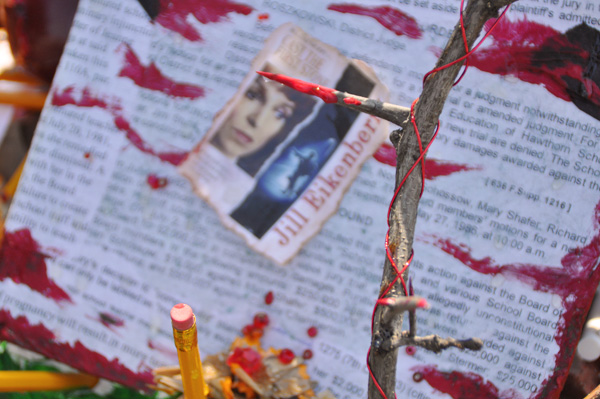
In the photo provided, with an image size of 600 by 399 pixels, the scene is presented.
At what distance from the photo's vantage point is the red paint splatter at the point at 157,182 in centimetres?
78

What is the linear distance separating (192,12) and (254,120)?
0.20 metres

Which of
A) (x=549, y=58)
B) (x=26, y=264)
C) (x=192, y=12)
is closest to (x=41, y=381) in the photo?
(x=26, y=264)

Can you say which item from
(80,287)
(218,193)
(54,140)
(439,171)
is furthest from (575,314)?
(54,140)

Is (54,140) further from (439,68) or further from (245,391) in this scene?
(439,68)

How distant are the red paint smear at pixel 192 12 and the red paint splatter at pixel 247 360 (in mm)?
472

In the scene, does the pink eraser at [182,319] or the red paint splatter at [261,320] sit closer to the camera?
the pink eraser at [182,319]

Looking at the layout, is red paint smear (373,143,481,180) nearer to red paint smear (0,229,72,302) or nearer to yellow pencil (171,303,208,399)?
yellow pencil (171,303,208,399)

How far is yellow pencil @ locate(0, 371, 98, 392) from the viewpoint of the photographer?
747 mm

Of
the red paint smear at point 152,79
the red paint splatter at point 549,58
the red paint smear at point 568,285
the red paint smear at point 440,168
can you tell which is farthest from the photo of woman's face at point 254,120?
the red paint smear at point 568,285

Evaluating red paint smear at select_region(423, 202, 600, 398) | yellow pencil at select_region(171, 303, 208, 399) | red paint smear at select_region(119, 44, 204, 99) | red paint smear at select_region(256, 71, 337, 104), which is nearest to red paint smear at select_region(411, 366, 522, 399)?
red paint smear at select_region(423, 202, 600, 398)

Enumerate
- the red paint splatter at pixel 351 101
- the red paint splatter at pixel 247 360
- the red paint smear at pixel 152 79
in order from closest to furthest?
the red paint splatter at pixel 351 101
the red paint splatter at pixel 247 360
the red paint smear at pixel 152 79

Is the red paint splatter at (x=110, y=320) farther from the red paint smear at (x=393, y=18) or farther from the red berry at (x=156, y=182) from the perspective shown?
the red paint smear at (x=393, y=18)

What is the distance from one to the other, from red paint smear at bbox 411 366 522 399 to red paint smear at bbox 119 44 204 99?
52 centimetres

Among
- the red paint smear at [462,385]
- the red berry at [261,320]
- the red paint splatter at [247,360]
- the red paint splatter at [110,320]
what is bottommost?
the red paint splatter at [110,320]
